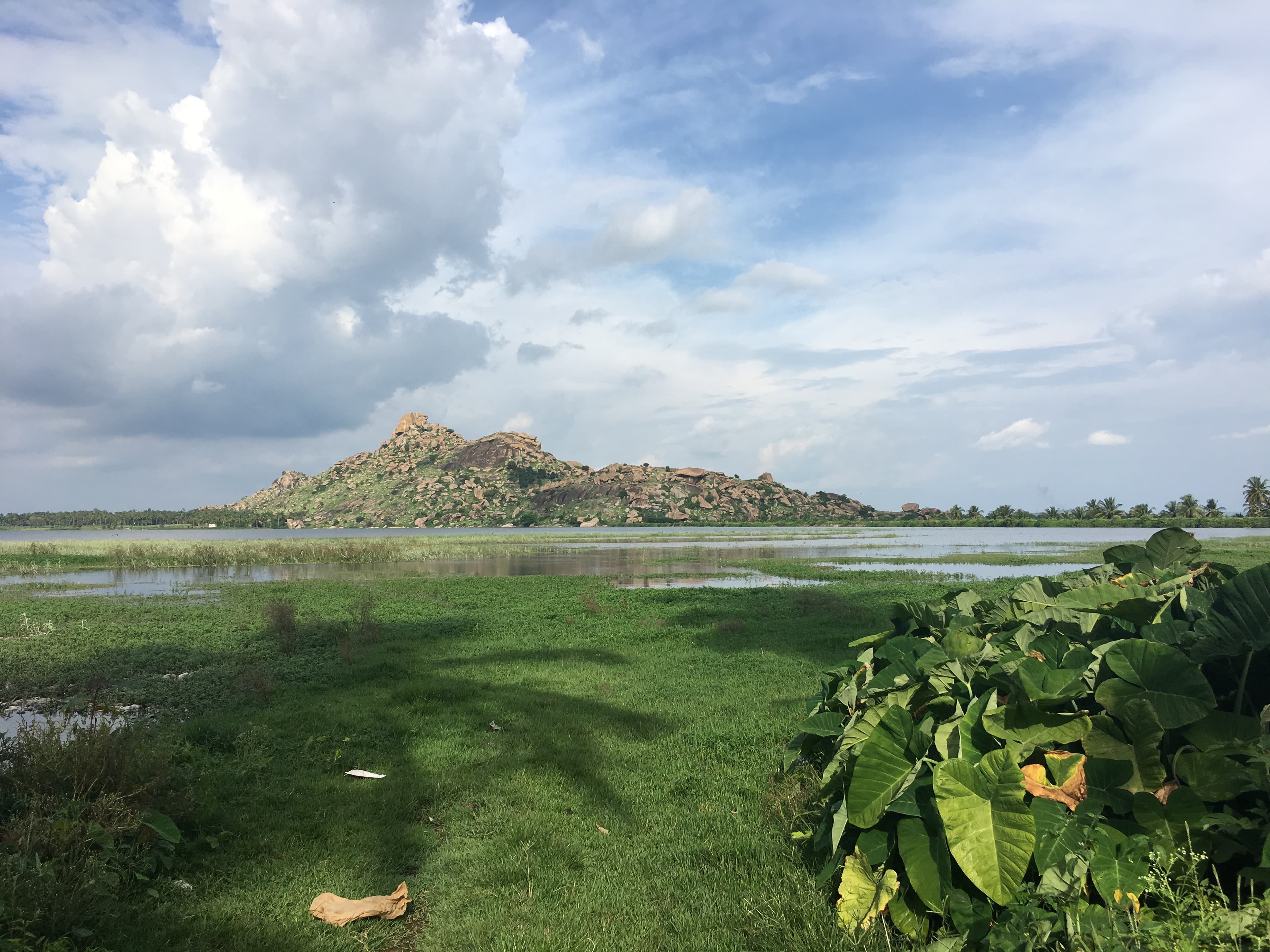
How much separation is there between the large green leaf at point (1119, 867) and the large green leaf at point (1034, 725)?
1.38 ft

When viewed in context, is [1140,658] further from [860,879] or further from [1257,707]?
[860,879]

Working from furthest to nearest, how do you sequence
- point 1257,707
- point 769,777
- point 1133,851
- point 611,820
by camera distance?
point 769,777
point 611,820
point 1257,707
point 1133,851

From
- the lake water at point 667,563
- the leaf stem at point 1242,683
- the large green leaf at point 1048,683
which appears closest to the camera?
the leaf stem at point 1242,683

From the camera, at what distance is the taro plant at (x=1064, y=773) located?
2.79m

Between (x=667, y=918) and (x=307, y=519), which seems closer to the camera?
(x=667, y=918)

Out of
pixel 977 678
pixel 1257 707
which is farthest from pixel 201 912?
pixel 1257 707

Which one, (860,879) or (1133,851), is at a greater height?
(1133,851)

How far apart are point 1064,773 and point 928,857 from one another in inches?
30.2

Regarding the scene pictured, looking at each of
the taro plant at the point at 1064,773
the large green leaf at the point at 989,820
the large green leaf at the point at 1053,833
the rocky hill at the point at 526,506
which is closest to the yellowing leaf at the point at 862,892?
the taro plant at the point at 1064,773

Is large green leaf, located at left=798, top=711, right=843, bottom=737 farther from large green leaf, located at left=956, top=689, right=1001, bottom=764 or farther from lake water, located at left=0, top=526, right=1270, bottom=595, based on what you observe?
lake water, located at left=0, top=526, right=1270, bottom=595

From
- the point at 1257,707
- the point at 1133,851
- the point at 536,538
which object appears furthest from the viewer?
the point at 536,538

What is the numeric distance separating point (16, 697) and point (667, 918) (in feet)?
43.0

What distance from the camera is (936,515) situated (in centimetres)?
18762

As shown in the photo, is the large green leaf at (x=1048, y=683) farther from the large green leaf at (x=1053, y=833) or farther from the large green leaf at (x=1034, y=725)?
the large green leaf at (x=1053, y=833)
